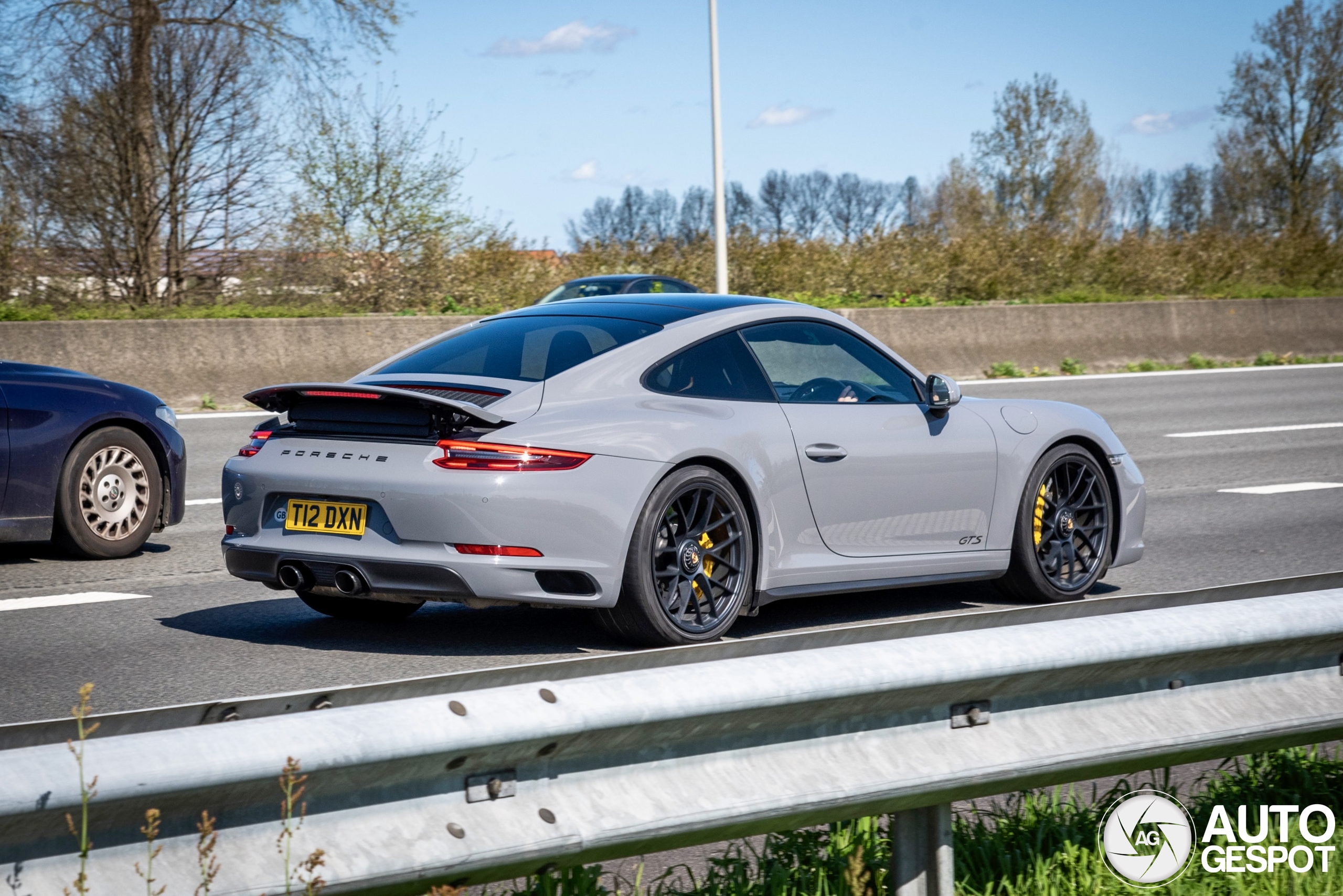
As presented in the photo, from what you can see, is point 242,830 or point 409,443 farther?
point 409,443

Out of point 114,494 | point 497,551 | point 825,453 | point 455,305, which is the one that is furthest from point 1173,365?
point 497,551

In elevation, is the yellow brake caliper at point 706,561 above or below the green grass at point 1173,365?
below

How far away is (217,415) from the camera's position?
16.3 m

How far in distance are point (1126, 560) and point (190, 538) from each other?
223 inches

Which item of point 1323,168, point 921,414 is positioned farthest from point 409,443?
point 1323,168

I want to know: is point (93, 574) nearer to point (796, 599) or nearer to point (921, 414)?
point (796, 599)

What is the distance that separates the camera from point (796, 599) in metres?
7.27

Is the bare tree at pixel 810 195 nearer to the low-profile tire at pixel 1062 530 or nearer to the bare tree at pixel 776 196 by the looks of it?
the bare tree at pixel 776 196

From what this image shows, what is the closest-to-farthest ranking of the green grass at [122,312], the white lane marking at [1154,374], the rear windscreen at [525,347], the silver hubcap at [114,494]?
the rear windscreen at [525,347] → the silver hubcap at [114,494] → the green grass at [122,312] → the white lane marking at [1154,374]

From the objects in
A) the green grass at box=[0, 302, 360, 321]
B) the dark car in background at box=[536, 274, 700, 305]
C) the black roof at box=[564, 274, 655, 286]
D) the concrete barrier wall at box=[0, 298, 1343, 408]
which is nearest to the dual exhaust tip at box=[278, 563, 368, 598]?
the concrete barrier wall at box=[0, 298, 1343, 408]

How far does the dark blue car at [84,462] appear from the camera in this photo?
7797mm

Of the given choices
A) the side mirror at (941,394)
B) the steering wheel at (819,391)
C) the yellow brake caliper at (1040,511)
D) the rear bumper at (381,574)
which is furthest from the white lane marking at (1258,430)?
the rear bumper at (381,574)

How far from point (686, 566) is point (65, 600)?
342 centimetres

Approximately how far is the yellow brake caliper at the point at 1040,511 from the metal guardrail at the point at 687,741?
3.46 meters
